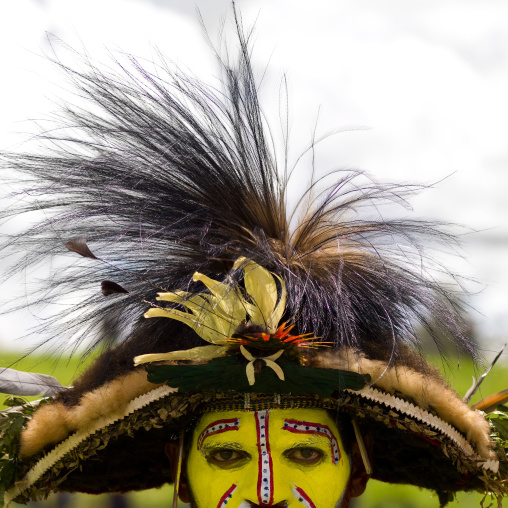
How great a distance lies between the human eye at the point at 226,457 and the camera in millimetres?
3069

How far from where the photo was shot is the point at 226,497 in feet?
9.94

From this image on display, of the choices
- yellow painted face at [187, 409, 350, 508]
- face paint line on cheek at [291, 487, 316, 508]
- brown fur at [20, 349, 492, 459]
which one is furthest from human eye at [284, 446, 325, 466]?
brown fur at [20, 349, 492, 459]

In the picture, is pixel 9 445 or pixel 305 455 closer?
pixel 305 455

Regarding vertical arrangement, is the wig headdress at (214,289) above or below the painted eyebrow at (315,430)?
above

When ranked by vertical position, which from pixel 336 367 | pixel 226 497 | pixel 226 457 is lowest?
pixel 226 497

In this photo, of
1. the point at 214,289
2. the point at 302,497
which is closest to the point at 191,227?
the point at 214,289

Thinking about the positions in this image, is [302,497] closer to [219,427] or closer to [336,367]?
[219,427]

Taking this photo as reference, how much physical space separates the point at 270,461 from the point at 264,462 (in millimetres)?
24

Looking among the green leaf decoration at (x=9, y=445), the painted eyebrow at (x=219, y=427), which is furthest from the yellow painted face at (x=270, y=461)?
the green leaf decoration at (x=9, y=445)

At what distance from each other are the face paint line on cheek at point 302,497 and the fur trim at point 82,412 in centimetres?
68

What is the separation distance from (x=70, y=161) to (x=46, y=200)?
0.19 meters

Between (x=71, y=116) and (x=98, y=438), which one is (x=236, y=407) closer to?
(x=98, y=438)

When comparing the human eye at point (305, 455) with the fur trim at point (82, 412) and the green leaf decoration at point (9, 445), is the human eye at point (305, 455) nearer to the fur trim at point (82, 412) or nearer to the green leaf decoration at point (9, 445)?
the fur trim at point (82, 412)

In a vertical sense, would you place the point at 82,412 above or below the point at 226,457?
above
